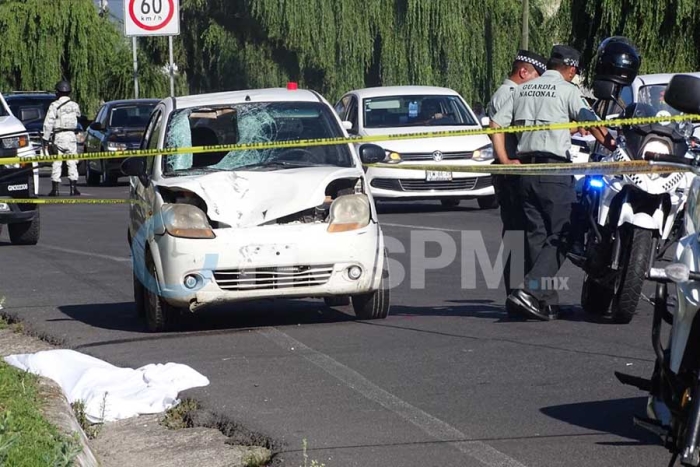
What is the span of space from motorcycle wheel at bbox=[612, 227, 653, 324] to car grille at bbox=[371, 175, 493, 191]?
10.2 metres

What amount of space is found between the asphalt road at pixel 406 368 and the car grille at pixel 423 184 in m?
6.51

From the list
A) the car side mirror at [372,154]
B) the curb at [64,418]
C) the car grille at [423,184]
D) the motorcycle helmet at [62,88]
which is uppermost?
the motorcycle helmet at [62,88]

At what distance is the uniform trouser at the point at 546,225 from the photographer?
9367 millimetres

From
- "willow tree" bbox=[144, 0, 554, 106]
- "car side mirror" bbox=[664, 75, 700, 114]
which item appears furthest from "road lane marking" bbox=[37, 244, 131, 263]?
"willow tree" bbox=[144, 0, 554, 106]

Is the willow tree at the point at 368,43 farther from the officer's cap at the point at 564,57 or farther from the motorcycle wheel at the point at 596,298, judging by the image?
the motorcycle wheel at the point at 596,298

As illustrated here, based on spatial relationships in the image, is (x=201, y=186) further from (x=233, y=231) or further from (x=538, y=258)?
(x=538, y=258)

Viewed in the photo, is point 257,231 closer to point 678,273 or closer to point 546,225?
point 546,225

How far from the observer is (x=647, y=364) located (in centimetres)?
764

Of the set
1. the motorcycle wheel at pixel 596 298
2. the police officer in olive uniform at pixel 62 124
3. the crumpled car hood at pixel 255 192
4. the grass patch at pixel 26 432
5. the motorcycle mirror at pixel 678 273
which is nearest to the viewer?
the motorcycle mirror at pixel 678 273

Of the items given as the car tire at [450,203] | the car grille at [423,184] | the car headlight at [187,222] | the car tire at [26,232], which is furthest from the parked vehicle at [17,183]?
the car tire at [450,203]

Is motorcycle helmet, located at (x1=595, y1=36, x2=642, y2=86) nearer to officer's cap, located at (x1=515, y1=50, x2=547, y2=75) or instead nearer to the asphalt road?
officer's cap, located at (x1=515, y1=50, x2=547, y2=75)

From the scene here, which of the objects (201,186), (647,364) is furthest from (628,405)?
(201,186)

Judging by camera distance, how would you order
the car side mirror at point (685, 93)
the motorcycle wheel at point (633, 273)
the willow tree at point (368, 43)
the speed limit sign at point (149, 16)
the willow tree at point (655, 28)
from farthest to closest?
1. the willow tree at point (368, 43)
2. the willow tree at point (655, 28)
3. the speed limit sign at point (149, 16)
4. the motorcycle wheel at point (633, 273)
5. the car side mirror at point (685, 93)

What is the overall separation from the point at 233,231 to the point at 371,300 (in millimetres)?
1192
